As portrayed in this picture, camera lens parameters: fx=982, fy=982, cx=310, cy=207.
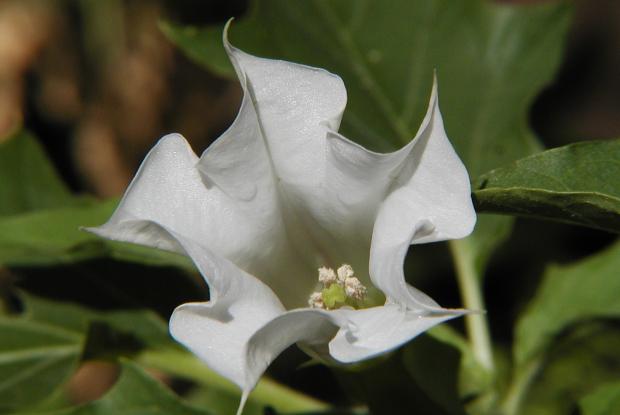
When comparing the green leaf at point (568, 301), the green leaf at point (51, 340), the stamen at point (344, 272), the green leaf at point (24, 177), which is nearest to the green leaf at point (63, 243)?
the green leaf at point (51, 340)

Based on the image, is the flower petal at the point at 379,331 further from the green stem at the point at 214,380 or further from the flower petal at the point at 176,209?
the green stem at the point at 214,380

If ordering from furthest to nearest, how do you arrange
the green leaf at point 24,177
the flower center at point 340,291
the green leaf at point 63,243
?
the green leaf at point 24,177 → the green leaf at point 63,243 → the flower center at point 340,291

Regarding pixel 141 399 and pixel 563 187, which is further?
pixel 141 399

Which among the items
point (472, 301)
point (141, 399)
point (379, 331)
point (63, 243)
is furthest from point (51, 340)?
point (379, 331)

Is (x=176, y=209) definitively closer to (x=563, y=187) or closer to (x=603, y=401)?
(x=563, y=187)

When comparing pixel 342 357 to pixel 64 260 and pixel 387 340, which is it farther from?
pixel 64 260

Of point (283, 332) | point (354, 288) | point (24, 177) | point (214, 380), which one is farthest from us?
point (24, 177)

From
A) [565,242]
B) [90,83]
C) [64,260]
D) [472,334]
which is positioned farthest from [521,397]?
[90,83]
